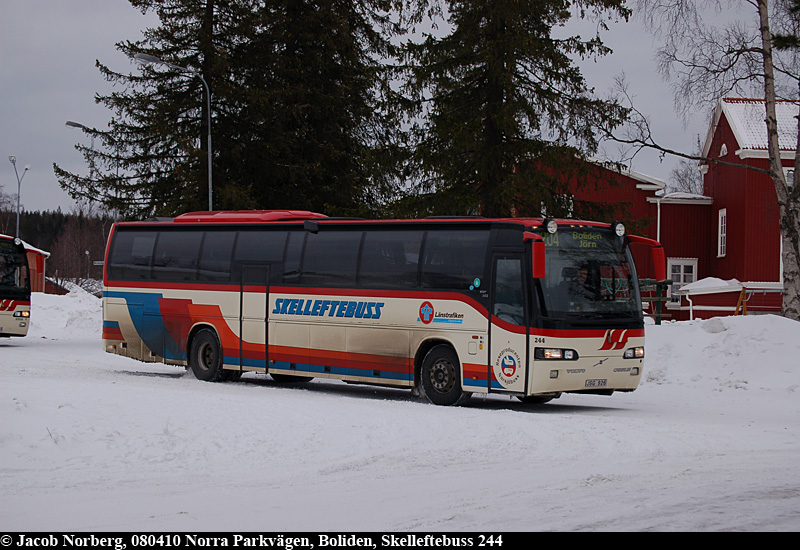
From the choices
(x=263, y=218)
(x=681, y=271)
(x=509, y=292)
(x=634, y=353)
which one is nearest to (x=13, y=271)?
(x=263, y=218)

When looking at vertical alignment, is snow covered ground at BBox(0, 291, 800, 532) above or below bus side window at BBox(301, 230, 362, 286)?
below

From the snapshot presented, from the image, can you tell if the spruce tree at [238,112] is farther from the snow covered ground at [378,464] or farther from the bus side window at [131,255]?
the snow covered ground at [378,464]

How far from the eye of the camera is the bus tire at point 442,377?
17.0m

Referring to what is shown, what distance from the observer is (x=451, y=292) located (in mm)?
17297

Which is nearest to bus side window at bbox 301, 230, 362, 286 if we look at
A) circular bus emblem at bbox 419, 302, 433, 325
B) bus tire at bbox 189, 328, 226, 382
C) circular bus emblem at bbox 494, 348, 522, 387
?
circular bus emblem at bbox 419, 302, 433, 325

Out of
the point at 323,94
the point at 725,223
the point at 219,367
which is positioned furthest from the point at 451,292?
the point at 725,223

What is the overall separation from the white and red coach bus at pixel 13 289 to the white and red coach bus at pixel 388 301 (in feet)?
33.8

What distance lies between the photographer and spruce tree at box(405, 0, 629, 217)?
28.8 metres

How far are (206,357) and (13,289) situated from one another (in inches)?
531

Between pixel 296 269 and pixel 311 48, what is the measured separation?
70.7ft

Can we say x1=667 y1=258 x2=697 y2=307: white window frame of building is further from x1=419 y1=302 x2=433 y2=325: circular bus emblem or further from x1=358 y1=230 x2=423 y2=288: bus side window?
x1=419 y1=302 x2=433 y2=325: circular bus emblem

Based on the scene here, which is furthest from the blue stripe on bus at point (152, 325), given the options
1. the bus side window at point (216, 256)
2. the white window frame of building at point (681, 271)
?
the white window frame of building at point (681, 271)

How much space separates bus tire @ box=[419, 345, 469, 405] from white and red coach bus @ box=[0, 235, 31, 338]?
19.2m
